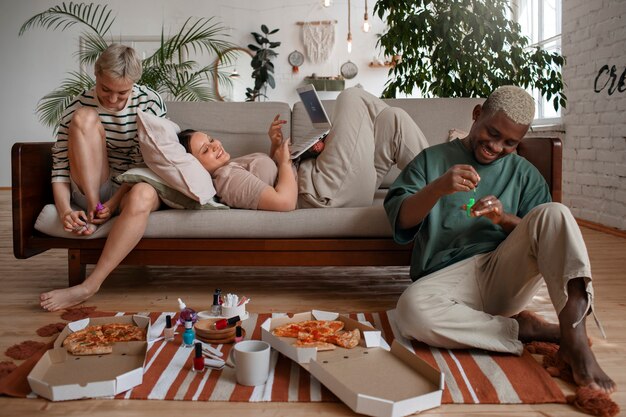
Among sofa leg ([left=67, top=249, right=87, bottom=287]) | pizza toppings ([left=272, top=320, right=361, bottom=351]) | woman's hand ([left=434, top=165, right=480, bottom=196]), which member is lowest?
pizza toppings ([left=272, top=320, right=361, bottom=351])

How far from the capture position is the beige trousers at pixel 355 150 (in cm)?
241

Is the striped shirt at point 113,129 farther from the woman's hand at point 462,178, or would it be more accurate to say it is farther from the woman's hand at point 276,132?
the woman's hand at point 462,178

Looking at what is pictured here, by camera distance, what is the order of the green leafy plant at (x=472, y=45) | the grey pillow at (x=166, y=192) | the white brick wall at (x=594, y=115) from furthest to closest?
the white brick wall at (x=594, y=115) → the green leafy plant at (x=472, y=45) → the grey pillow at (x=166, y=192)

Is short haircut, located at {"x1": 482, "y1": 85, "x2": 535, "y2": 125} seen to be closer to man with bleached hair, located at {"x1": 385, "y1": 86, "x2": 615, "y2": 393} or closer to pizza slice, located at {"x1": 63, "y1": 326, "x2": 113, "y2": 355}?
man with bleached hair, located at {"x1": 385, "y1": 86, "x2": 615, "y2": 393}

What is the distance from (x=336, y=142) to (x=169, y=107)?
3.13 ft

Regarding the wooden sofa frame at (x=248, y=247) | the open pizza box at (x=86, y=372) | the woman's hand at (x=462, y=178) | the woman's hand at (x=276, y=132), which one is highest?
the woman's hand at (x=276, y=132)

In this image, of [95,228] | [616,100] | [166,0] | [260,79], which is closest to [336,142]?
[95,228]

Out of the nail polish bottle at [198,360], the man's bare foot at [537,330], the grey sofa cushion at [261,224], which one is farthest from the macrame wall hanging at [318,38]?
the nail polish bottle at [198,360]

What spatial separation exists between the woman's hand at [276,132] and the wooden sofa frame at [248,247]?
1.68 feet

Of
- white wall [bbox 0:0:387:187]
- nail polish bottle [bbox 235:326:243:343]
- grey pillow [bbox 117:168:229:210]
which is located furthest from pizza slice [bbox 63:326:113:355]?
white wall [bbox 0:0:387:187]

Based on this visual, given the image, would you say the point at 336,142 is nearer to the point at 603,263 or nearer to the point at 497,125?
the point at 497,125

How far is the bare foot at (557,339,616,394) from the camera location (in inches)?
56.4

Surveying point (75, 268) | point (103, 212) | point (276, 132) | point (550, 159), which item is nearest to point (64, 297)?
point (75, 268)

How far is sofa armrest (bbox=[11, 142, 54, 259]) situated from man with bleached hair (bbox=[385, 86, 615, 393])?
1.46 metres
